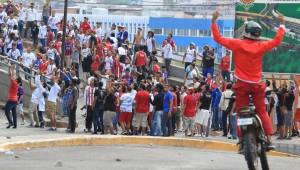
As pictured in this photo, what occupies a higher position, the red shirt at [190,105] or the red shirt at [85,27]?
the red shirt at [85,27]

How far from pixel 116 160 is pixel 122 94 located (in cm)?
1038

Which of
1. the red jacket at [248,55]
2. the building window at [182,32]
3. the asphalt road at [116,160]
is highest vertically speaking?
the building window at [182,32]

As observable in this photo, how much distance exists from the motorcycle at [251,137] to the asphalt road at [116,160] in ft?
7.07

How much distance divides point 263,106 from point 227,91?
13376 mm

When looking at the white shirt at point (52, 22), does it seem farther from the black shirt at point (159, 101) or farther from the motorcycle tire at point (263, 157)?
the motorcycle tire at point (263, 157)

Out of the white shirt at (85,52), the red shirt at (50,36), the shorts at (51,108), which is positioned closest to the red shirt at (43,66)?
the white shirt at (85,52)

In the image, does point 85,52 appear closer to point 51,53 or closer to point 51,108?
point 51,53

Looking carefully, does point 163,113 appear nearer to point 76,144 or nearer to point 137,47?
point 76,144

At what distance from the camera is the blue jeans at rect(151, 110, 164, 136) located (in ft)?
77.0

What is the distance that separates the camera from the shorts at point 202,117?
2433 cm

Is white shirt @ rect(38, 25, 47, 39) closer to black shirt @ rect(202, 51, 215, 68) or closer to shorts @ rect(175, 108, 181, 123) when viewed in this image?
black shirt @ rect(202, 51, 215, 68)

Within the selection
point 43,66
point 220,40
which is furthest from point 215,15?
point 43,66

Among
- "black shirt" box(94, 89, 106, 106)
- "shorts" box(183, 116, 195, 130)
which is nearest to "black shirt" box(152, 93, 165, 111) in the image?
"shorts" box(183, 116, 195, 130)

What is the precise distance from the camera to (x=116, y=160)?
14227 millimetres
